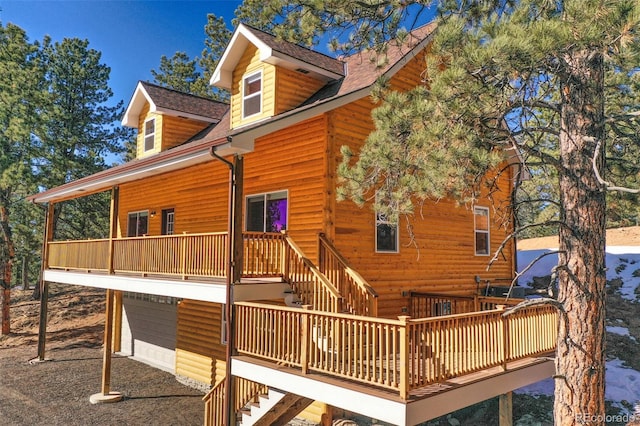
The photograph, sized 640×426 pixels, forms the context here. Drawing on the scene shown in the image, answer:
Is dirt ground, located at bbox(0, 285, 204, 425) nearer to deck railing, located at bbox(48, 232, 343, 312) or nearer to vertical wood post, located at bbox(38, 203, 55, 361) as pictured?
vertical wood post, located at bbox(38, 203, 55, 361)

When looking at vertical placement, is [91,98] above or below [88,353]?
above

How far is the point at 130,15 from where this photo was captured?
1758 cm

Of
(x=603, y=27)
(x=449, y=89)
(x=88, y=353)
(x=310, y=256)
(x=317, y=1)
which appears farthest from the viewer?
(x=88, y=353)

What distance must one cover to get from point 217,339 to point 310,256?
5.05 metres

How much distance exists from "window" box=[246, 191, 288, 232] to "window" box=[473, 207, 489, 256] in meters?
6.43

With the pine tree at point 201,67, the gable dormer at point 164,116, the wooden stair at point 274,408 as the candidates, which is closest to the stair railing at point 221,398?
the wooden stair at point 274,408

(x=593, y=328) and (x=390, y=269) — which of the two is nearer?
(x=593, y=328)

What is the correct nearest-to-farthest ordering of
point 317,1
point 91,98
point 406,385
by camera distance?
1. point 406,385
2. point 317,1
3. point 91,98

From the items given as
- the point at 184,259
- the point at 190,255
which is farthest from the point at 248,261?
the point at 184,259

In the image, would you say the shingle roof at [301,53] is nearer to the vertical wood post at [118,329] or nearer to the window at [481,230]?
the window at [481,230]

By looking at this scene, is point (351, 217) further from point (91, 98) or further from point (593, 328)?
point (91, 98)

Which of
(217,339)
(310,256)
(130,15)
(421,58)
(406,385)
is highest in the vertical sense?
(130,15)

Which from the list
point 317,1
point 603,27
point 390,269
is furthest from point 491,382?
point 317,1

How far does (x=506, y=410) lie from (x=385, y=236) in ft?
15.1
